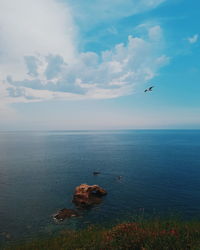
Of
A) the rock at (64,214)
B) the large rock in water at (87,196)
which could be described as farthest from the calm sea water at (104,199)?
the large rock in water at (87,196)

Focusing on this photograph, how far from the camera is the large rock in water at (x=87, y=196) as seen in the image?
38.9 metres

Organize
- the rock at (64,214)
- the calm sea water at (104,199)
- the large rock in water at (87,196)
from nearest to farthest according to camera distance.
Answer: the calm sea water at (104,199) → the rock at (64,214) → the large rock in water at (87,196)

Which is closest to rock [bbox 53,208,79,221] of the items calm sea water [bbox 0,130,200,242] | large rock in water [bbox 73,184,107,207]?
calm sea water [bbox 0,130,200,242]

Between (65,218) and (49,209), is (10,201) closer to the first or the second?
(49,209)

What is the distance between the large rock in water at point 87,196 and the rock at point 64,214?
4188 mm

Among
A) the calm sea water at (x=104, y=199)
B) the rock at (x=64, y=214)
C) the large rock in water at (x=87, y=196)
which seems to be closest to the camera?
the calm sea water at (x=104, y=199)

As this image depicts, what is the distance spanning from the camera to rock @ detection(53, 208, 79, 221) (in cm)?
3186

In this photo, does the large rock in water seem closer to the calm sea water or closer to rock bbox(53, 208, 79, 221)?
the calm sea water

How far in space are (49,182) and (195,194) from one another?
142ft

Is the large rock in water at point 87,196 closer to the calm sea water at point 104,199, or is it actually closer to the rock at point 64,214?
the calm sea water at point 104,199

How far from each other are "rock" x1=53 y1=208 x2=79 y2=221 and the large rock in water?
419 centimetres

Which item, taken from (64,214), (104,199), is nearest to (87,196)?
(104,199)

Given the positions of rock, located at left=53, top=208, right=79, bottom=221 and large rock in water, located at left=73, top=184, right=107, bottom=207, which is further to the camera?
large rock in water, located at left=73, top=184, right=107, bottom=207

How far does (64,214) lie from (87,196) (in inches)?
336
